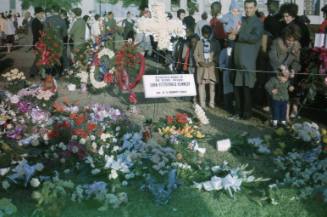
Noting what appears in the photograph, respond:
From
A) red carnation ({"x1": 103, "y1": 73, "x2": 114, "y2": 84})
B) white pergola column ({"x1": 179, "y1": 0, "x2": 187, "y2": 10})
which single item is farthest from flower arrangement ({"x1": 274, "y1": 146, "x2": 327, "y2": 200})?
white pergola column ({"x1": 179, "y1": 0, "x2": 187, "y2": 10})

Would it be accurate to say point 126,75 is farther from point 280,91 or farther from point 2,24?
point 2,24

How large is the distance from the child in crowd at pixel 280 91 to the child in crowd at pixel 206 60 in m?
1.90

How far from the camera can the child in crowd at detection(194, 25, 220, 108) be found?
388 inches

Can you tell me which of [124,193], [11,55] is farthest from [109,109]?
[11,55]

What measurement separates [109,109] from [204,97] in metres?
2.32

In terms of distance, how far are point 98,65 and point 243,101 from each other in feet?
11.9

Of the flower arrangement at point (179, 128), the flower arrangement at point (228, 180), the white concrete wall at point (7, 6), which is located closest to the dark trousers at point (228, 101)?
the flower arrangement at point (179, 128)

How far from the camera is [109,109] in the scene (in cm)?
855

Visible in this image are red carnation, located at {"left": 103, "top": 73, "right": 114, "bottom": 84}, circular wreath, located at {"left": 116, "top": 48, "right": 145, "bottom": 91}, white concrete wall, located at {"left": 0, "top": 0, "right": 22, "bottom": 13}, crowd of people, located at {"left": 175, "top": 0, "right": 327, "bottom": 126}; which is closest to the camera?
crowd of people, located at {"left": 175, "top": 0, "right": 327, "bottom": 126}

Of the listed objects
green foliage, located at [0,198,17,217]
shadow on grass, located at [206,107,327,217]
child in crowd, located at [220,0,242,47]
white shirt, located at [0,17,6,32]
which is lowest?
shadow on grass, located at [206,107,327,217]

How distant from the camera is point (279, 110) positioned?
8211mm

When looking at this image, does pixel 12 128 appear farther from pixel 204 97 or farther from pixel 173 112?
pixel 204 97

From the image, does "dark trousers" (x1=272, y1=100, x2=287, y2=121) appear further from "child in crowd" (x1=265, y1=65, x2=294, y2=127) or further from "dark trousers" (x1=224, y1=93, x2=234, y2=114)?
"dark trousers" (x1=224, y1=93, x2=234, y2=114)

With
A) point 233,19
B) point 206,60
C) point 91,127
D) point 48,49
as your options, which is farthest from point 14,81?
point 91,127
